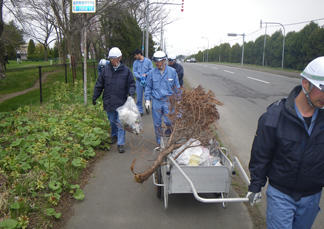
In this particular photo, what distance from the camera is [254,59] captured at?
166 ft

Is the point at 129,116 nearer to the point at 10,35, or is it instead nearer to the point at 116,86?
the point at 116,86

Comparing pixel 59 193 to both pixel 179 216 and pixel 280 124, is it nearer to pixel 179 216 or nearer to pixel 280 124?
pixel 179 216

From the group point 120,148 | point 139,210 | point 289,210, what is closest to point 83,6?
point 120,148

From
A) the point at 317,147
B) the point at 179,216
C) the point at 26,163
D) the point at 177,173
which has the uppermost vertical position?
the point at 317,147

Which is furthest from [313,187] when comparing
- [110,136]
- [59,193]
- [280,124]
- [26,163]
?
[110,136]

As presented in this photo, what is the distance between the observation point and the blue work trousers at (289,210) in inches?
94.3

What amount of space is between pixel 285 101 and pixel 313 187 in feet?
2.31

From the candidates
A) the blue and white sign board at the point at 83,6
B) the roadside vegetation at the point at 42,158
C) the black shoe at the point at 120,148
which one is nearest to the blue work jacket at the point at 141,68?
the roadside vegetation at the point at 42,158

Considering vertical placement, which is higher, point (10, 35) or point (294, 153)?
point (10, 35)

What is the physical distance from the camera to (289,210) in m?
2.39

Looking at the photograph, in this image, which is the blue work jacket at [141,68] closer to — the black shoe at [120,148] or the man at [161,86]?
the man at [161,86]

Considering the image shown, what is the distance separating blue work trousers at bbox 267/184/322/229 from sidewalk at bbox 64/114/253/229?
1143 mm

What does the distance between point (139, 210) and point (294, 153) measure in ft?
7.50

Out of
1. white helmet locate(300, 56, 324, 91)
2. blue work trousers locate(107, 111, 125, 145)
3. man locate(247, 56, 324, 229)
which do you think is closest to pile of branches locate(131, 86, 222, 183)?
man locate(247, 56, 324, 229)
